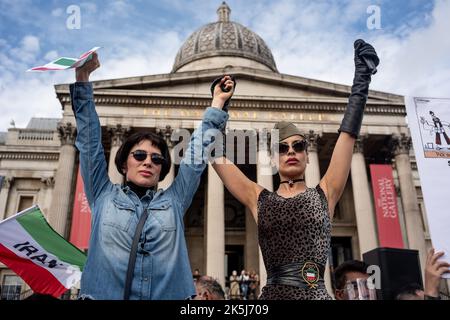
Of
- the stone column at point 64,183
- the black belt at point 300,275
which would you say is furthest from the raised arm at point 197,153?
the stone column at point 64,183

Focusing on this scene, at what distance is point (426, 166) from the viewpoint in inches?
166

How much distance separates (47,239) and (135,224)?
4165 mm

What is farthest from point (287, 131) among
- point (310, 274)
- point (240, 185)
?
point (310, 274)

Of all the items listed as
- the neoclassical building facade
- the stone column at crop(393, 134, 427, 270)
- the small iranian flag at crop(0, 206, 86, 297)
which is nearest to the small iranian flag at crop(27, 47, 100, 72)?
the small iranian flag at crop(0, 206, 86, 297)

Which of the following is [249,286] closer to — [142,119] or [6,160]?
[142,119]

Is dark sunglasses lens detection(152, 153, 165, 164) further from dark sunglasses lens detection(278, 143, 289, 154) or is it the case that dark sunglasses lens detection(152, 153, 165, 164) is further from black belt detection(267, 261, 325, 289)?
black belt detection(267, 261, 325, 289)

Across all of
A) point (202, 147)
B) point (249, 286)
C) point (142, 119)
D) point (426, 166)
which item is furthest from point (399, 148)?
point (202, 147)

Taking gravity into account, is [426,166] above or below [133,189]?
above

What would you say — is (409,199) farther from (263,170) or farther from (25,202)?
(25,202)

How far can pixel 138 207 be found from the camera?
3.01m

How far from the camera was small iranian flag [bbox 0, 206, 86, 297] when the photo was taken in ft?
19.8

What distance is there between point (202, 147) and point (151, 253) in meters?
0.97

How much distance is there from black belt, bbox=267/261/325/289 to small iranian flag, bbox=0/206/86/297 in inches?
162

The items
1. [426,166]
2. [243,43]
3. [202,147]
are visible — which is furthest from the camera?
[243,43]
